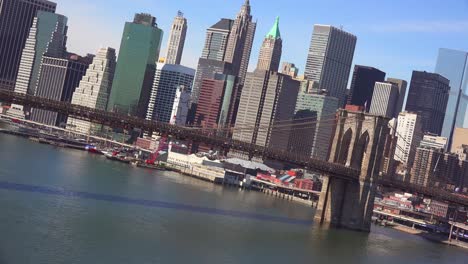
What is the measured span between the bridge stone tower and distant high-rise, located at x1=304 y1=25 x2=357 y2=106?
103m

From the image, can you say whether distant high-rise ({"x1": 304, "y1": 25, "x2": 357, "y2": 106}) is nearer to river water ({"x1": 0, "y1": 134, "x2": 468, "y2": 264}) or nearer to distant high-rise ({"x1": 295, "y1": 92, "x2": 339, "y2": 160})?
distant high-rise ({"x1": 295, "y1": 92, "x2": 339, "y2": 160})

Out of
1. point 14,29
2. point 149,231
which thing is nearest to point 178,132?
point 149,231

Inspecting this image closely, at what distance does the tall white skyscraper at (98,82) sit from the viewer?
391 feet

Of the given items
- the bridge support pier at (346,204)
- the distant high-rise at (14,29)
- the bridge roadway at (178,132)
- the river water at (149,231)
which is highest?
the distant high-rise at (14,29)

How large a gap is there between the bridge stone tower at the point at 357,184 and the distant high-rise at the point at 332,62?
103m

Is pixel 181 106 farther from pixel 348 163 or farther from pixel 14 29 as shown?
pixel 348 163

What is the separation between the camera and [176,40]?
156m

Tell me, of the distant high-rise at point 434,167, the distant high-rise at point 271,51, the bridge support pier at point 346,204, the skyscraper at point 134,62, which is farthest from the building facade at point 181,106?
the bridge support pier at point 346,204

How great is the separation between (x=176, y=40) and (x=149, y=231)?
134303 mm

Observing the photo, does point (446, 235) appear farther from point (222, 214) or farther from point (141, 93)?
point (141, 93)

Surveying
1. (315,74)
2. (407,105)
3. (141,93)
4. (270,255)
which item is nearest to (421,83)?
(407,105)

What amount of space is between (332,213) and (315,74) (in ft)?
345

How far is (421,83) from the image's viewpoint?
140 m

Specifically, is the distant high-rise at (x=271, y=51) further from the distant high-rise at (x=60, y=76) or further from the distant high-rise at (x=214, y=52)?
the distant high-rise at (x=60, y=76)
